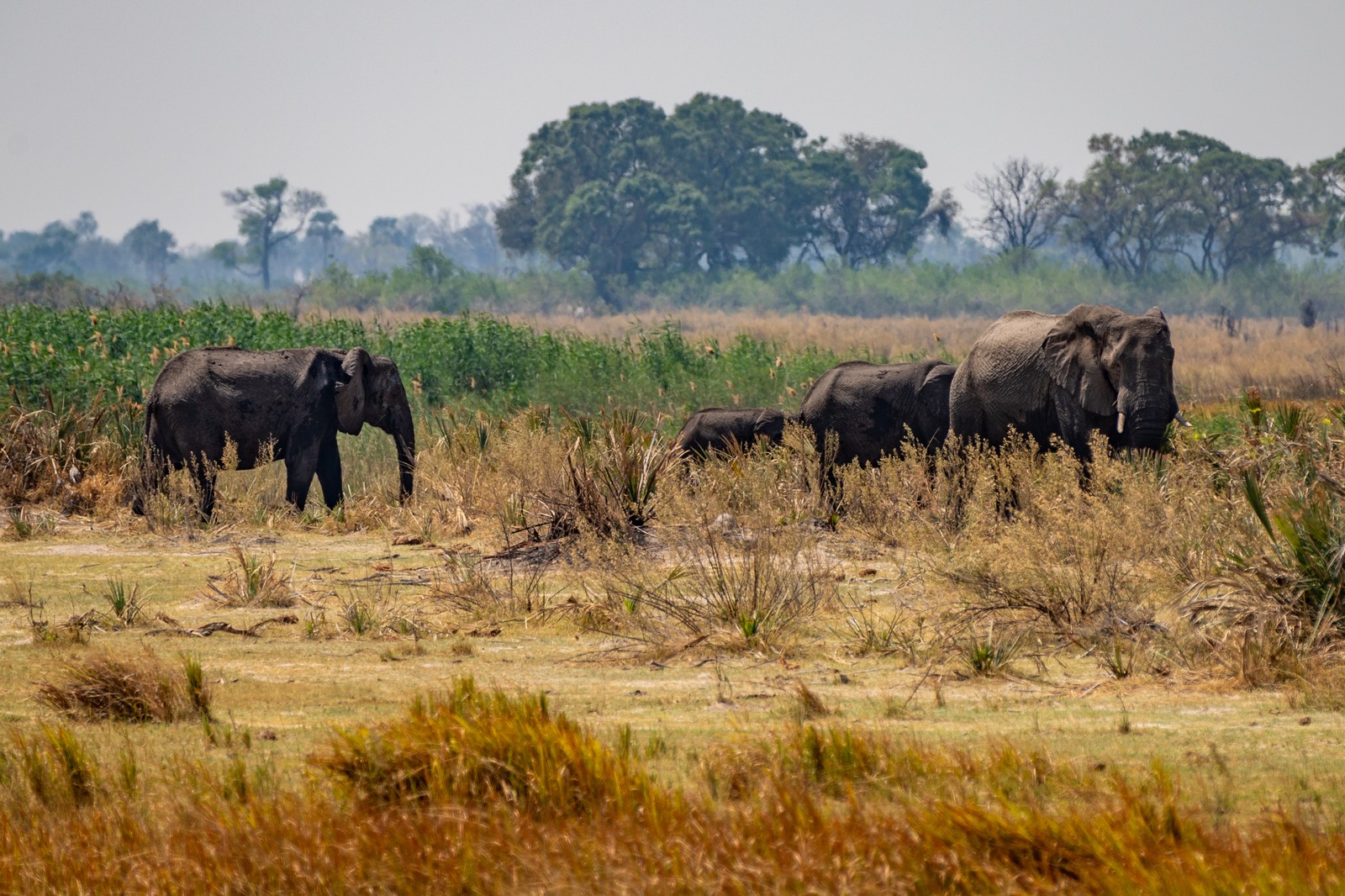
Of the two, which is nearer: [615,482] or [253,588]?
[253,588]

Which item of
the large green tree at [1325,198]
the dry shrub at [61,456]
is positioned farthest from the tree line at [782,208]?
the dry shrub at [61,456]

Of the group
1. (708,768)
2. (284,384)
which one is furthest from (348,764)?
(284,384)

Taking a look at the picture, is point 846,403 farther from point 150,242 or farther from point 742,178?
point 150,242

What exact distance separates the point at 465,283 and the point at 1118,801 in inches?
3034

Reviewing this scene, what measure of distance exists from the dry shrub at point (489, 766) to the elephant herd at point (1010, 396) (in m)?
6.60

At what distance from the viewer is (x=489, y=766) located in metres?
6.25

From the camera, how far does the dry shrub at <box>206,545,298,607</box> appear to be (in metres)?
12.0

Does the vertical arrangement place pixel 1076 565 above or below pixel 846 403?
below

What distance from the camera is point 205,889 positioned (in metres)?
5.41

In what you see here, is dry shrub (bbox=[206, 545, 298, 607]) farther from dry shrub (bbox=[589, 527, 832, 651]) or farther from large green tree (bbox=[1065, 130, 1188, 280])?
large green tree (bbox=[1065, 130, 1188, 280])

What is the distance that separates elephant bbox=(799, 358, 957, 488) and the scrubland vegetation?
95cm

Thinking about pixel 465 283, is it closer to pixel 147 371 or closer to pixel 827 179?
pixel 827 179

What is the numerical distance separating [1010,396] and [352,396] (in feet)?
25.7

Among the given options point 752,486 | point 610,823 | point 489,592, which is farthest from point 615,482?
point 610,823
